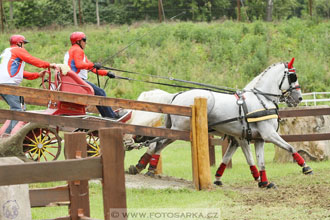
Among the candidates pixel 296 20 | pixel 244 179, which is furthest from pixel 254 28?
pixel 244 179

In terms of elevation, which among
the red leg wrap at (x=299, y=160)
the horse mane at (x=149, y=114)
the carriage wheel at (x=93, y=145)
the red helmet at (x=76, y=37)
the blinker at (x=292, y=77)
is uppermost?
the red helmet at (x=76, y=37)

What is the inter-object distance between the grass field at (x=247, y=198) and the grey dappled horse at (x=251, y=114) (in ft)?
1.46

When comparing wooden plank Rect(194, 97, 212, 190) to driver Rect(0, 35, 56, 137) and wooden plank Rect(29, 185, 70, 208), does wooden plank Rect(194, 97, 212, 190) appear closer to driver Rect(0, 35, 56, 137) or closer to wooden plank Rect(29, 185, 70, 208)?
driver Rect(0, 35, 56, 137)

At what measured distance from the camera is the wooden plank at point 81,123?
1013 centimetres

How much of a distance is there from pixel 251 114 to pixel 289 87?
1.14 meters

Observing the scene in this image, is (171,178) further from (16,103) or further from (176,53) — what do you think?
(176,53)

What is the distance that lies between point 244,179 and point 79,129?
11.0 feet

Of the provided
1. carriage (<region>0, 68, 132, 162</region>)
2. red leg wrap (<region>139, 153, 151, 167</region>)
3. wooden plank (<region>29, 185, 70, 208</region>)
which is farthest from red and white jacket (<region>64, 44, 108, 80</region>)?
wooden plank (<region>29, 185, 70, 208</region>)

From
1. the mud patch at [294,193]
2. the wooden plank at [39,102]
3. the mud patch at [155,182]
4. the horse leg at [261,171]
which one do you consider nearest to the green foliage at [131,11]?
the wooden plank at [39,102]

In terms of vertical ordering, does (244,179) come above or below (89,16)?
below

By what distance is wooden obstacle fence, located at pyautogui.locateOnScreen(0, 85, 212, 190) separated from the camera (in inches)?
400

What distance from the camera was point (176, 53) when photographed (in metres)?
30.1

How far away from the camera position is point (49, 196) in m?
5.79

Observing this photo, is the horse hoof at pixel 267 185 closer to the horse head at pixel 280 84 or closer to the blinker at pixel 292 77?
the horse head at pixel 280 84
